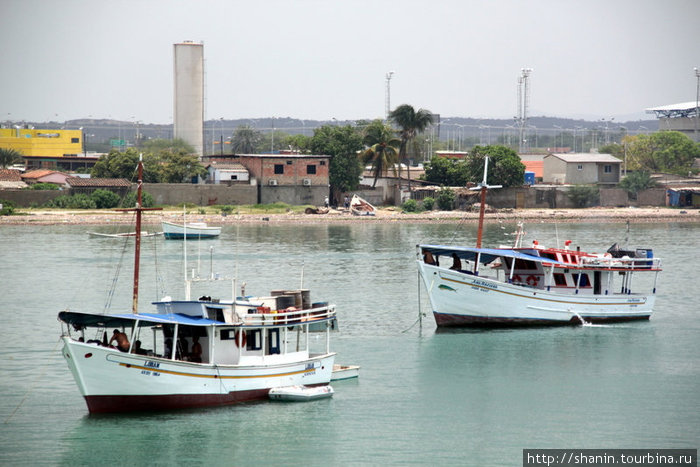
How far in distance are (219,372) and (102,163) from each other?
257 feet

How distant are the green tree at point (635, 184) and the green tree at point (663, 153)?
61.7ft

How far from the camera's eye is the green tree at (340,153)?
10056cm

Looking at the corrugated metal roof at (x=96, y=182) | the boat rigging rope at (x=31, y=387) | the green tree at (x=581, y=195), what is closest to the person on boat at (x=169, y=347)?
the boat rigging rope at (x=31, y=387)

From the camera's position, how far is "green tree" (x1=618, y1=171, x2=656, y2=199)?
10831 centimetres

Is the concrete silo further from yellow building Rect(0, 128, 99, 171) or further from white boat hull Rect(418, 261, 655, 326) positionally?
white boat hull Rect(418, 261, 655, 326)

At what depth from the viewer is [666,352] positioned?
36656 mm

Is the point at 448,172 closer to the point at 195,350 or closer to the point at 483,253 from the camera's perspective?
the point at 483,253

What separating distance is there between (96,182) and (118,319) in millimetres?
71514

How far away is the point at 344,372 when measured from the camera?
3050cm

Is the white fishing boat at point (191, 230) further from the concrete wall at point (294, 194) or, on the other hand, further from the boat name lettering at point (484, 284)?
the boat name lettering at point (484, 284)

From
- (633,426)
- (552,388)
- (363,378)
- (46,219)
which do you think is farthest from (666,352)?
(46,219)

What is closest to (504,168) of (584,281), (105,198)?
(105,198)

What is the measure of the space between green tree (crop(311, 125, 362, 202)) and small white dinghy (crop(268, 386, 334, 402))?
7287cm

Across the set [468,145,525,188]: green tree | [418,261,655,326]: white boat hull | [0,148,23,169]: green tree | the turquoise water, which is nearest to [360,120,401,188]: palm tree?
[468,145,525,188]: green tree
